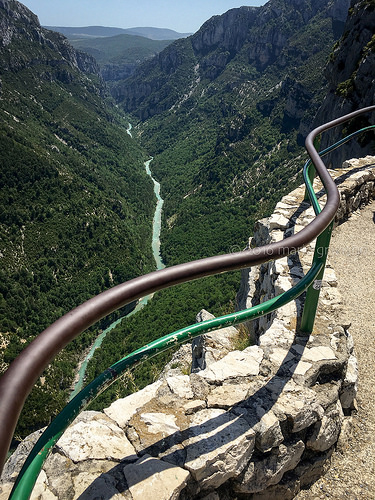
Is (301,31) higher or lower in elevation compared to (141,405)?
higher

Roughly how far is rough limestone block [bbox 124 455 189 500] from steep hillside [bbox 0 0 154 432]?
14.0 metres

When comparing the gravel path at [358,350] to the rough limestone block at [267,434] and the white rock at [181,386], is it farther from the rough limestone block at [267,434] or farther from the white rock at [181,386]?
the white rock at [181,386]

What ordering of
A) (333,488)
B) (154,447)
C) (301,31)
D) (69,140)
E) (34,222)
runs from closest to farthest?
(154,447) → (333,488) → (34,222) → (69,140) → (301,31)

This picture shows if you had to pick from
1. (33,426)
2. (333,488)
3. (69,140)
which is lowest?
(33,426)

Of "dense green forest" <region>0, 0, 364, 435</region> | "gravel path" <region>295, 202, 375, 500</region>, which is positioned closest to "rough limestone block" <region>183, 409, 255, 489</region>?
"gravel path" <region>295, 202, 375, 500</region>

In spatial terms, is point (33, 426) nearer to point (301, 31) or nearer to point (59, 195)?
point (59, 195)

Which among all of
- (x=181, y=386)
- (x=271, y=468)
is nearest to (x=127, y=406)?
(x=181, y=386)

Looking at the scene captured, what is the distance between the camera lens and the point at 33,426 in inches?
1145

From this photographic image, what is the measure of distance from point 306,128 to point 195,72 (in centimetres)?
12971

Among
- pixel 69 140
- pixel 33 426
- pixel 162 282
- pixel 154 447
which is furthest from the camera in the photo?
pixel 69 140

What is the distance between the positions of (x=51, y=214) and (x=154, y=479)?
6491 centimetres

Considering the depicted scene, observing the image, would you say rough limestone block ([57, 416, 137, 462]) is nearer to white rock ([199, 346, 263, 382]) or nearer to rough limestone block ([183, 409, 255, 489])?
rough limestone block ([183, 409, 255, 489])

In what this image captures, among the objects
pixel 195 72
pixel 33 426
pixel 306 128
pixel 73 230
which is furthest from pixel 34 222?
pixel 195 72

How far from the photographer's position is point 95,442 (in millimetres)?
2029
